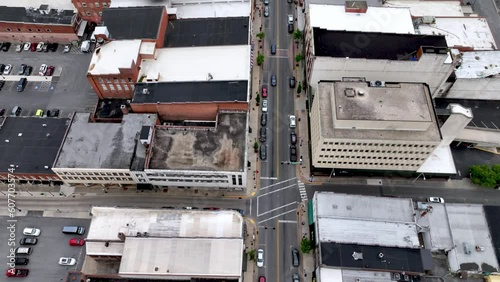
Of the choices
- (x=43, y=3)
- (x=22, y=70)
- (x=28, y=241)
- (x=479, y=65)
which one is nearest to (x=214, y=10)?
(x=43, y=3)

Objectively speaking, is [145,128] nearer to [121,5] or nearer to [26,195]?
[26,195]

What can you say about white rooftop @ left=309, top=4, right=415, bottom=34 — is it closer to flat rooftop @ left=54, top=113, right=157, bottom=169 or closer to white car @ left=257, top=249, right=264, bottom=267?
flat rooftop @ left=54, top=113, right=157, bottom=169

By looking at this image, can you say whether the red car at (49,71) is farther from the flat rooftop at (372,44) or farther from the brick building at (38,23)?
the flat rooftop at (372,44)

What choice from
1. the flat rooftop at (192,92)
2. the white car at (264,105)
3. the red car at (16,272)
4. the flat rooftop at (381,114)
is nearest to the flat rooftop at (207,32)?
the flat rooftop at (192,92)

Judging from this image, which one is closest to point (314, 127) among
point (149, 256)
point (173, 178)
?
point (173, 178)

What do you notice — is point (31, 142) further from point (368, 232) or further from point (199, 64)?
point (368, 232)
